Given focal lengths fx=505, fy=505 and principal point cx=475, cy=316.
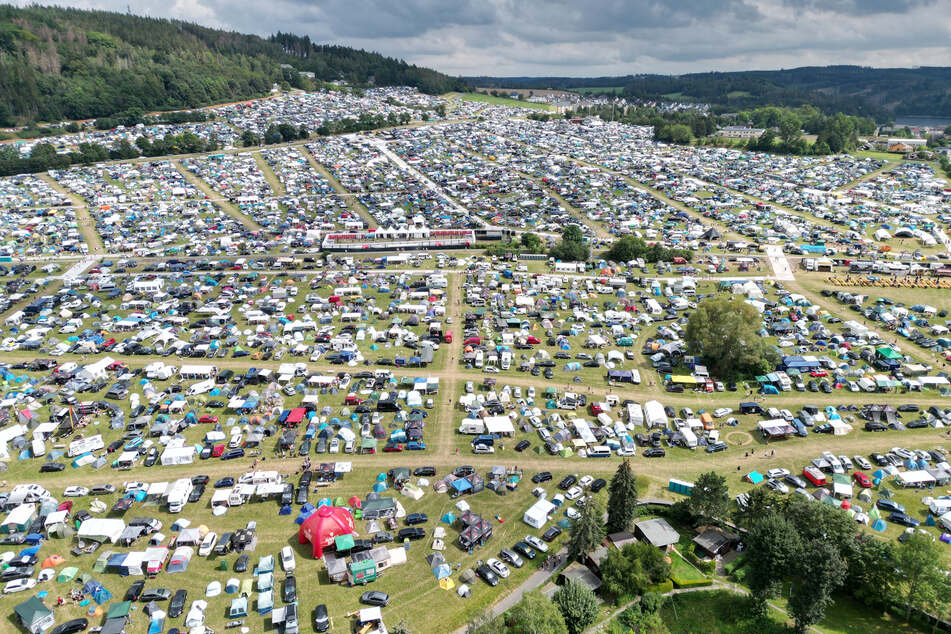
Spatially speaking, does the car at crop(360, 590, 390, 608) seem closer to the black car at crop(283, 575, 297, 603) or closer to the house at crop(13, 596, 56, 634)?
the black car at crop(283, 575, 297, 603)

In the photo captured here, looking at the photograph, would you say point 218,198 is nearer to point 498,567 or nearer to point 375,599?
point 375,599

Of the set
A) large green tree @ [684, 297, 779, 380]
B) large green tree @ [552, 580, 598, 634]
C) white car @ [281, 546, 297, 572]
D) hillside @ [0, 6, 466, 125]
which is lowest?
white car @ [281, 546, 297, 572]

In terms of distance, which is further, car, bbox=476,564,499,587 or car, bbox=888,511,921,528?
car, bbox=888,511,921,528

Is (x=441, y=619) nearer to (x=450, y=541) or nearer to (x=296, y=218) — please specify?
(x=450, y=541)

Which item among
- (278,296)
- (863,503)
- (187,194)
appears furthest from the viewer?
(187,194)

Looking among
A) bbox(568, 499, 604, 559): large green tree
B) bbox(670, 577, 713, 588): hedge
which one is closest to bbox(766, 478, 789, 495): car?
bbox(670, 577, 713, 588): hedge

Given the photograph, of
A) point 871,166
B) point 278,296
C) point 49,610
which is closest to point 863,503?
point 49,610

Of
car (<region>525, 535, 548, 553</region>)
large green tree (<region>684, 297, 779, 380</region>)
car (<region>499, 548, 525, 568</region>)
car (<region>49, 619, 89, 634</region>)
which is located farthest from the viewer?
large green tree (<region>684, 297, 779, 380</region>)
